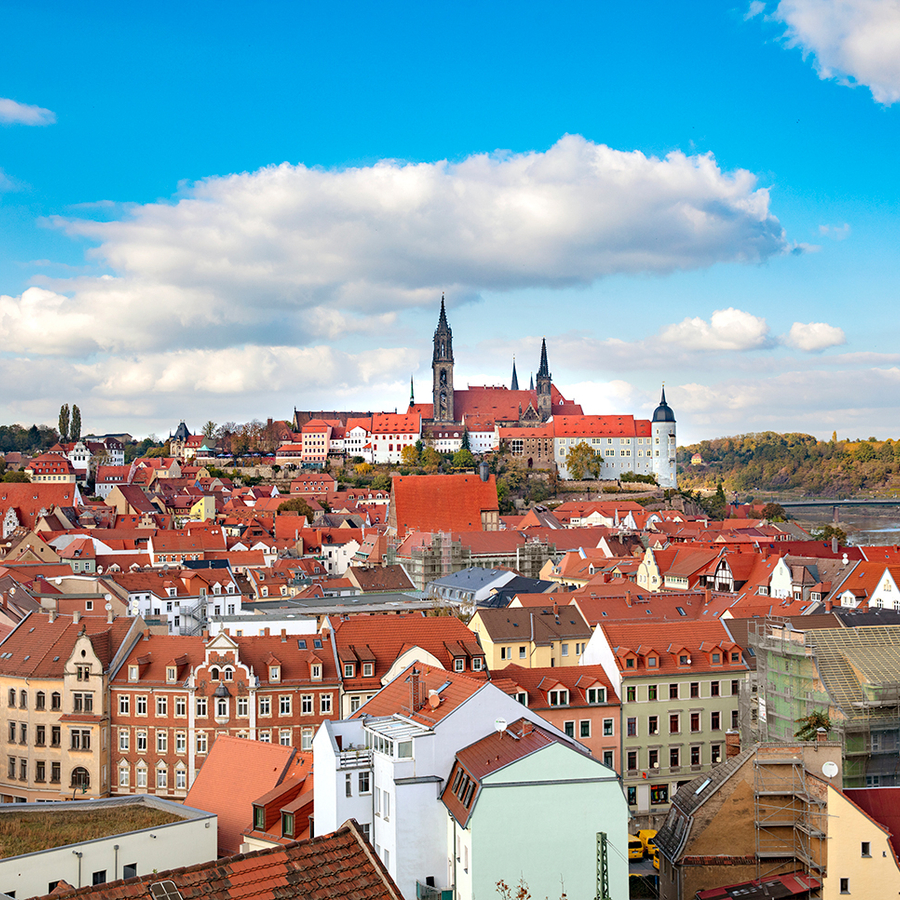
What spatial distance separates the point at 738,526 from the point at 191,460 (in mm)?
94829

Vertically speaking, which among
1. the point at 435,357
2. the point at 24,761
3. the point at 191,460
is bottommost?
the point at 24,761

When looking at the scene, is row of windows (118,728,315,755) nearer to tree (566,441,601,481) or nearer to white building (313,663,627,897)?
white building (313,663,627,897)

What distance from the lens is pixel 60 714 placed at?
1610 inches

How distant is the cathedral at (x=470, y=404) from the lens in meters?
191

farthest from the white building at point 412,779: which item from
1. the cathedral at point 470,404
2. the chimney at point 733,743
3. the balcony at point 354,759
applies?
the cathedral at point 470,404

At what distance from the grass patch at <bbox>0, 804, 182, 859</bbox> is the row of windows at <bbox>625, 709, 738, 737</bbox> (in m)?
18.4

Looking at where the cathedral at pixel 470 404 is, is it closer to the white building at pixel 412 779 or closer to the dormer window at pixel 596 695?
the dormer window at pixel 596 695

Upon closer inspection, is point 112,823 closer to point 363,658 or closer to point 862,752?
point 363,658

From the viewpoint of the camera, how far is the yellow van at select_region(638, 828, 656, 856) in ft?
110

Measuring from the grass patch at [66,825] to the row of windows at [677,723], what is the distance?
60.5ft

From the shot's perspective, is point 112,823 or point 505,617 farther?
point 505,617

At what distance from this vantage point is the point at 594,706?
126ft

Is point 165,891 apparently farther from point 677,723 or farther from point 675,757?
point 677,723

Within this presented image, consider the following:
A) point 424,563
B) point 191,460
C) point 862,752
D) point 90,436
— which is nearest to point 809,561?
point 424,563
